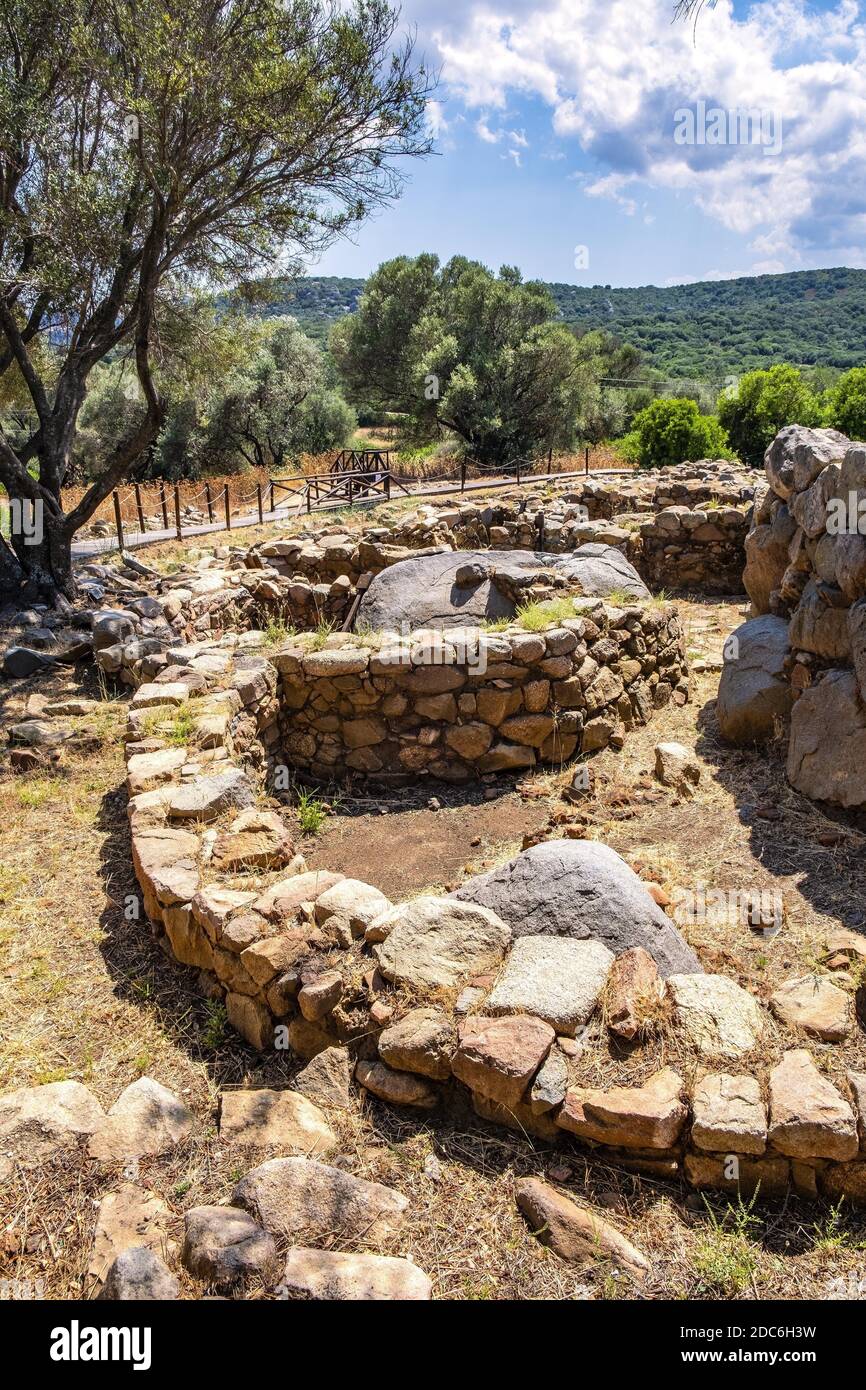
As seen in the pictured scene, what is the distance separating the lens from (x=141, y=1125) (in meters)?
2.96

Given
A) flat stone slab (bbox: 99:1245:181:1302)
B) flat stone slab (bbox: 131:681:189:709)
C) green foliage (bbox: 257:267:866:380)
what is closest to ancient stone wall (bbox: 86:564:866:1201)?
flat stone slab (bbox: 99:1245:181:1302)

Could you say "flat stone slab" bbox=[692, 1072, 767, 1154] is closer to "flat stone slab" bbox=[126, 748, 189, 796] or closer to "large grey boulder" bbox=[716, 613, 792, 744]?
"flat stone slab" bbox=[126, 748, 189, 796]

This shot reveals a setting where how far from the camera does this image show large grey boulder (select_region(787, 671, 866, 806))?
532cm

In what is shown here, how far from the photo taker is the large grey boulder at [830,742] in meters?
5.32

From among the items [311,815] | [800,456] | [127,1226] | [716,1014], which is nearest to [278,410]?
[800,456]

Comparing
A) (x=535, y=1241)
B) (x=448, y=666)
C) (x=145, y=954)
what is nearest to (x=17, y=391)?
(x=448, y=666)

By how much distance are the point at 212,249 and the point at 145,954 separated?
31.3ft

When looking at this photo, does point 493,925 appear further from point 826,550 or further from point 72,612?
point 72,612

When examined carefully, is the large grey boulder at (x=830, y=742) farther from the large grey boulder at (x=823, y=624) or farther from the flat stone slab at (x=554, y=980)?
the flat stone slab at (x=554, y=980)

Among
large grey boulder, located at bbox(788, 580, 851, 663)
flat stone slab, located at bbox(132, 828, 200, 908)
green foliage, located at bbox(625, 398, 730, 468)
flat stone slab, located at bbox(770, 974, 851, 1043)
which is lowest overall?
flat stone slab, located at bbox(770, 974, 851, 1043)

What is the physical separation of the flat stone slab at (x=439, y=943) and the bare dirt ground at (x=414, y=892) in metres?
0.50

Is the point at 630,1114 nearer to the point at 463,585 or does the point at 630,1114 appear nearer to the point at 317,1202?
the point at 317,1202

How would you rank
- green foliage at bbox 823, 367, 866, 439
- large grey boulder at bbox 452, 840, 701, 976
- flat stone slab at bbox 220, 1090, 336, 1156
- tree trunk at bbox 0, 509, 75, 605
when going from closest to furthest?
1. flat stone slab at bbox 220, 1090, 336, 1156
2. large grey boulder at bbox 452, 840, 701, 976
3. tree trunk at bbox 0, 509, 75, 605
4. green foliage at bbox 823, 367, 866, 439

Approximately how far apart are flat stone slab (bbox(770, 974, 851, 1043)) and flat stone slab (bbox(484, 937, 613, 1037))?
65 cm
